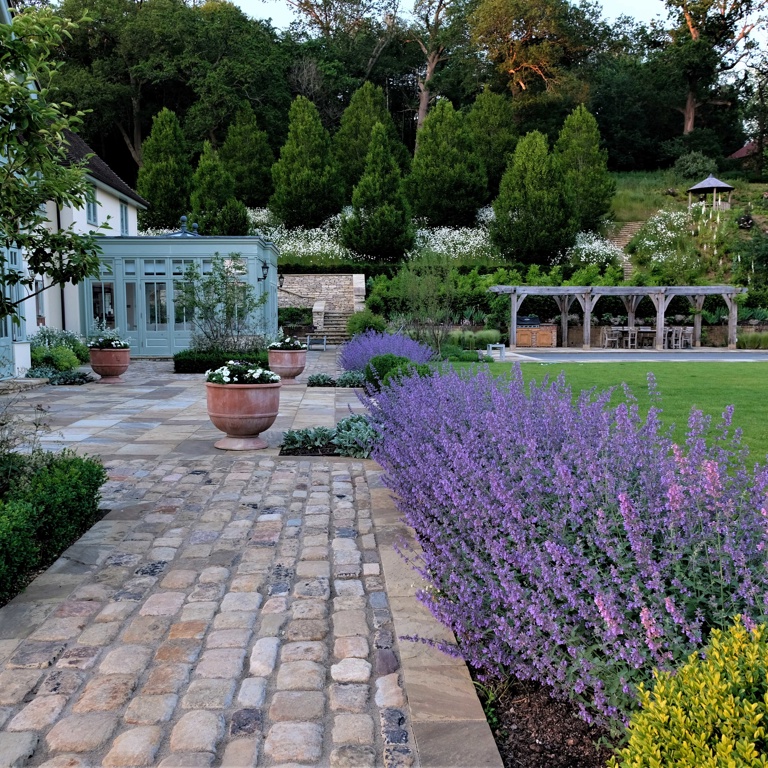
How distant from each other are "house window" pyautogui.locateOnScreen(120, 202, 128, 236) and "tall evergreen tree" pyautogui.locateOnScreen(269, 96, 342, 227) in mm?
8900

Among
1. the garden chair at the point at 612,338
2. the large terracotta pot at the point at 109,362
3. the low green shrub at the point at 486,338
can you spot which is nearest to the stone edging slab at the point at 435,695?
the large terracotta pot at the point at 109,362

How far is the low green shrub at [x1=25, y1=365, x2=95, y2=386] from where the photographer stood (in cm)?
1237

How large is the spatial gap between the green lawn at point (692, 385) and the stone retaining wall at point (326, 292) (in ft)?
35.0

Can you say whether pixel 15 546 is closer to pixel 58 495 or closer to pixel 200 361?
pixel 58 495

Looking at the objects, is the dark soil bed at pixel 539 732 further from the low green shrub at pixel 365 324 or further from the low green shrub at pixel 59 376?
the low green shrub at pixel 365 324

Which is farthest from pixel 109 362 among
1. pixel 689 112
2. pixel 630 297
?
pixel 689 112

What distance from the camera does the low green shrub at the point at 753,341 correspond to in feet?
74.3

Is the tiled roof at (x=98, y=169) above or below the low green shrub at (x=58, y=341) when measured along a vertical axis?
above

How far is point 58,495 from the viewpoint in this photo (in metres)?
3.82

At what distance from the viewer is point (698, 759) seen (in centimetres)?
129

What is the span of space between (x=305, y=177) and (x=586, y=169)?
494 inches

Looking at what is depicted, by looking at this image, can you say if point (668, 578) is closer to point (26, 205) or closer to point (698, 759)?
point (698, 759)

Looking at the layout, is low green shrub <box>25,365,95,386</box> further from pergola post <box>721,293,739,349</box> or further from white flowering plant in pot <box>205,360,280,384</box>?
pergola post <box>721,293,739,349</box>

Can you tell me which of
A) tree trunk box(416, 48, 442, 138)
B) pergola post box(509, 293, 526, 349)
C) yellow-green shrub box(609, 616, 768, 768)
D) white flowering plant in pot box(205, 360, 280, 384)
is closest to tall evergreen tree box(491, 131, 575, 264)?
pergola post box(509, 293, 526, 349)
